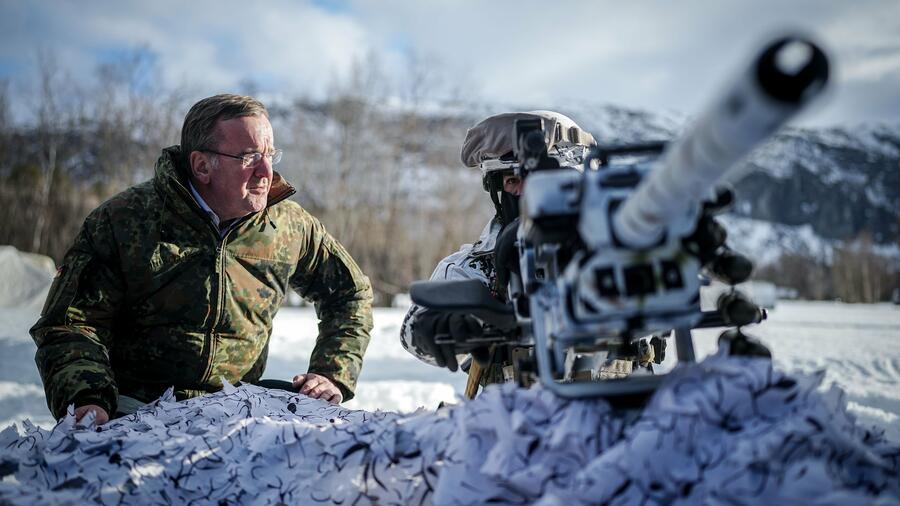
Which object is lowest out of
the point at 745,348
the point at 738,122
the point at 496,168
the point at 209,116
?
the point at 745,348

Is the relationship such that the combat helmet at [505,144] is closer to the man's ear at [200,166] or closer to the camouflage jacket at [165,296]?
the camouflage jacket at [165,296]

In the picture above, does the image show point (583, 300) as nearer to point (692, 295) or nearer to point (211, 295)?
point (692, 295)

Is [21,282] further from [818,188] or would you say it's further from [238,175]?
[818,188]

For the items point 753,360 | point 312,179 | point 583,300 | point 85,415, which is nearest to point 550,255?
point 583,300

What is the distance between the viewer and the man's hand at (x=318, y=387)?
2814mm

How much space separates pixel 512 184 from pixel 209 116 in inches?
60.4

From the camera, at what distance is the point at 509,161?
9.04ft

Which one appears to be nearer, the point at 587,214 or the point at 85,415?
the point at 587,214

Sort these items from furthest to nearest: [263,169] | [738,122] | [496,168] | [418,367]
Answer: [418,367] < [263,169] < [496,168] < [738,122]

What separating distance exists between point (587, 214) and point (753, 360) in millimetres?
549

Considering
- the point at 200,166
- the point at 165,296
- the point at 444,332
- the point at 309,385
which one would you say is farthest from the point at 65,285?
the point at 444,332

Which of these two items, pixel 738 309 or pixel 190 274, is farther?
pixel 190 274

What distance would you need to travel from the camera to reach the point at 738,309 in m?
1.55

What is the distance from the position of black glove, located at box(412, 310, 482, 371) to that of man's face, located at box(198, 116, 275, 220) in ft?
4.29
